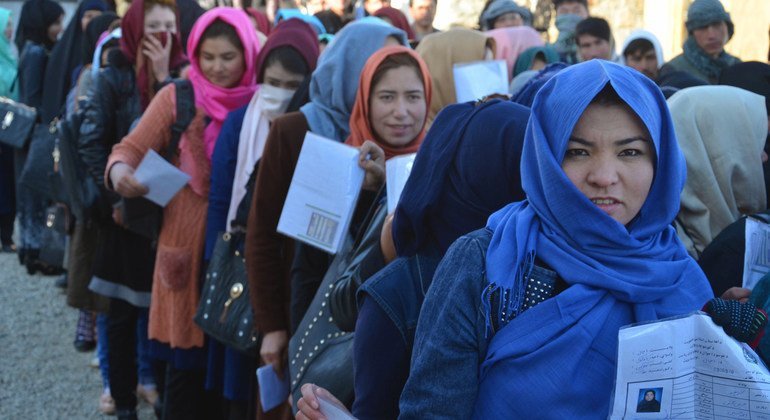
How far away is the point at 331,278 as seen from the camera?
3363 millimetres

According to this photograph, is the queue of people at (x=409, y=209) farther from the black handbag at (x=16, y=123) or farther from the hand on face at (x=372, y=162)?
the black handbag at (x=16, y=123)

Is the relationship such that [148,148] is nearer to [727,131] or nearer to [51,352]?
[727,131]

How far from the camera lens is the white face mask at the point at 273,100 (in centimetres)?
468

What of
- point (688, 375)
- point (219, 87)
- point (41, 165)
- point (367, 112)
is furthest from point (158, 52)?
point (688, 375)

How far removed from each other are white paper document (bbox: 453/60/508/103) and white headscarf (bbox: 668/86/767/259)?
1.33 m

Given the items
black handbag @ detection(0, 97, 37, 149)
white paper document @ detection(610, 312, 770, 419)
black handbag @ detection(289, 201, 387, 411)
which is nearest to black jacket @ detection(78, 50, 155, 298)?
black handbag @ detection(289, 201, 387, 411)

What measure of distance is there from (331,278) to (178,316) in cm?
171

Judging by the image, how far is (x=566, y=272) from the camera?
204 centimetres

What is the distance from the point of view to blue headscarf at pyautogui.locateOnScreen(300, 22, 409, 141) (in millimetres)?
4164

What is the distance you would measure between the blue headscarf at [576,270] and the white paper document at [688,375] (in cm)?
14

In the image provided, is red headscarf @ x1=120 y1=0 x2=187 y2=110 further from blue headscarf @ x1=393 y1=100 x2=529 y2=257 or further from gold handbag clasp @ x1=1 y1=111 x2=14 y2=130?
gold handbag clasp @ x1=1 y1=111 x2=14 y2=130

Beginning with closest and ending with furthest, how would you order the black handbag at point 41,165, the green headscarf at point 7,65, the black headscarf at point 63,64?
1. the black handbag at point 41,165
2. the black headscarf at point 63,64
3. the green headscarf at point 7,65

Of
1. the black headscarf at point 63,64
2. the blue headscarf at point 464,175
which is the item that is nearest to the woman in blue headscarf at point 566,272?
the blue headscarf at point 464,175

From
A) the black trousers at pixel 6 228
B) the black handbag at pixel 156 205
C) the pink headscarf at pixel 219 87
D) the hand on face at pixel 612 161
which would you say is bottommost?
the black trousers at pixel 6 228
